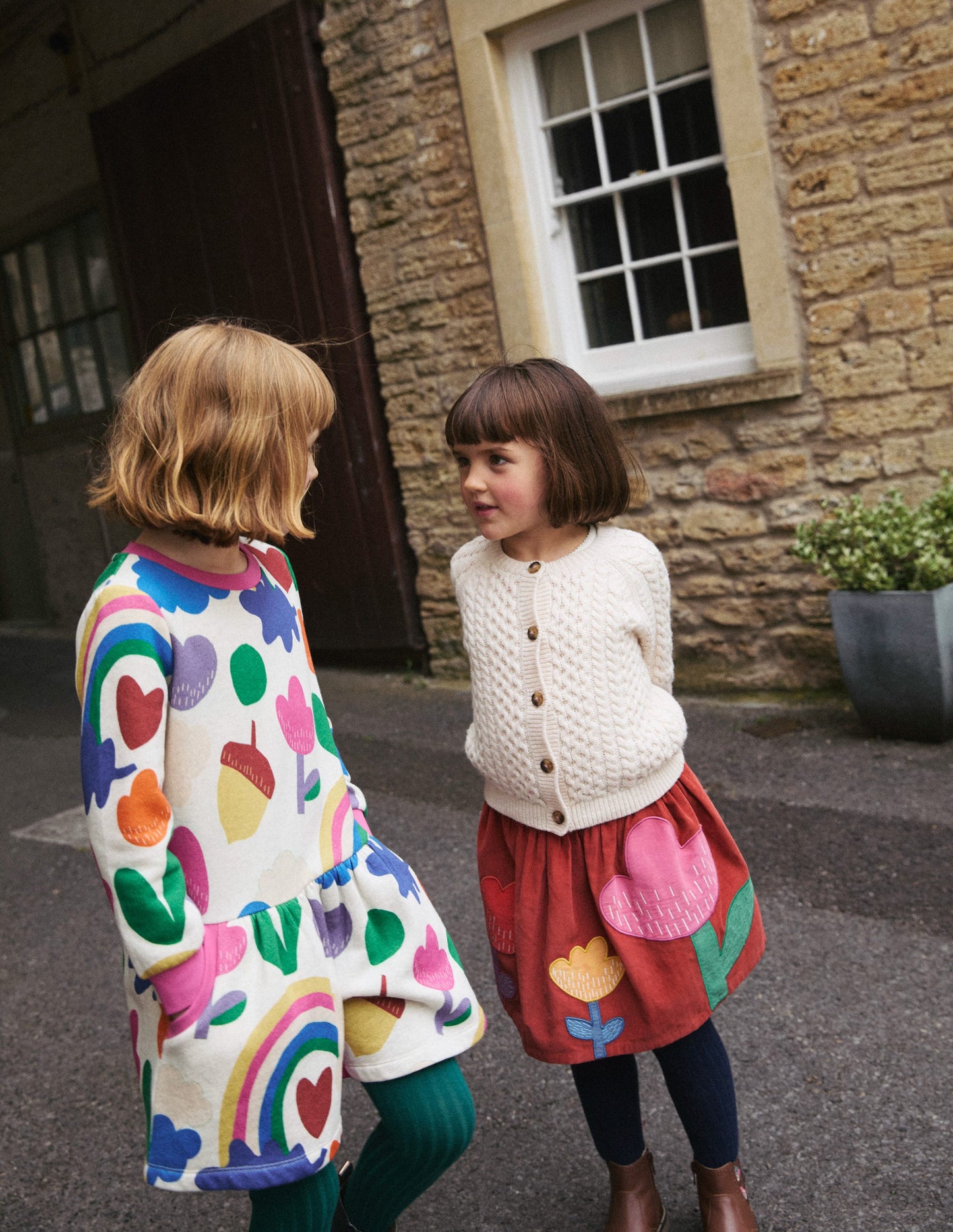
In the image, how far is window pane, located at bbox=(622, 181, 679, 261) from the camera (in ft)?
17.6

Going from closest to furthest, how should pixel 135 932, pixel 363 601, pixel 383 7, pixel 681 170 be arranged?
pixel 135 932, pixel 681 170, pixel 383 7, pixel 363 601

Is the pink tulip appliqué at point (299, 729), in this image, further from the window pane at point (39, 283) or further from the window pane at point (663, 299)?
the window pane at point (39, 283)

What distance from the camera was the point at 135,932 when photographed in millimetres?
1366

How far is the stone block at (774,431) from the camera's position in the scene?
16.2ft

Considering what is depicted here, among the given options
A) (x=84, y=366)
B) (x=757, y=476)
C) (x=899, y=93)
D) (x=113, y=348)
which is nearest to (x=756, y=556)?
(x=757, y=476)

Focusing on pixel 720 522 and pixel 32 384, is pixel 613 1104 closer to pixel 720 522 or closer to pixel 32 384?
pixel 720 522

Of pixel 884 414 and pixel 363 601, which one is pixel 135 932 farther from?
pixel 363 601

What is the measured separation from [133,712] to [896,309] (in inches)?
162

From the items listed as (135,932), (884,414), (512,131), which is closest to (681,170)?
(512,131)

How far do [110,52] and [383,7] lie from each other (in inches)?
100

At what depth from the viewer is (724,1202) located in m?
1.87

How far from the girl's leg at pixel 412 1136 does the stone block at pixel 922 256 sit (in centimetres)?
397

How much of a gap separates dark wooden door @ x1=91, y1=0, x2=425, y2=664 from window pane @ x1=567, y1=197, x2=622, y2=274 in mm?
1241

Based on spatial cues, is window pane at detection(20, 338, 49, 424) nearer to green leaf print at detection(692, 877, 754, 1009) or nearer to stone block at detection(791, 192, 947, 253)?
stone block at detection(791, 192, 947, 253)
